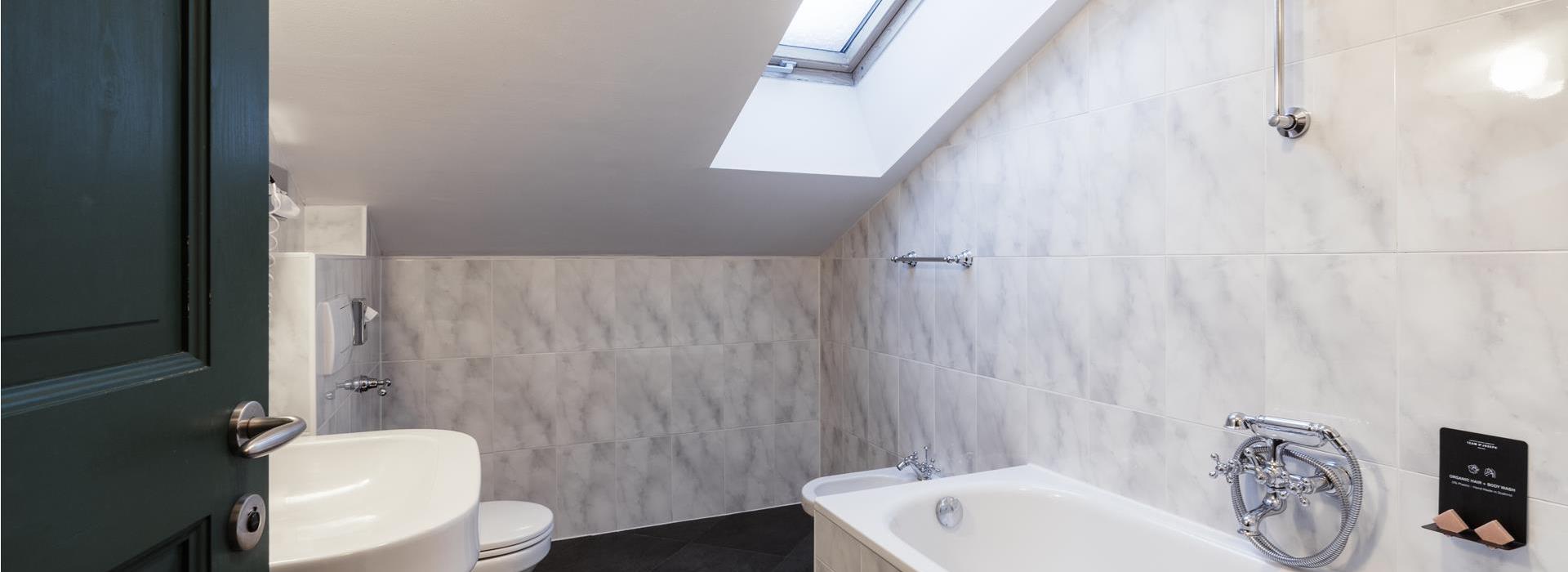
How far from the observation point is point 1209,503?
1.88m

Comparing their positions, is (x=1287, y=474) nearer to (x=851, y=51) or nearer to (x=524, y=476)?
(x=851, y=51)

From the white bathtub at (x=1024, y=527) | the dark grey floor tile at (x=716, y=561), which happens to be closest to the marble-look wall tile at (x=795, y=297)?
the dark grey floor tile at (x=716, y=561)

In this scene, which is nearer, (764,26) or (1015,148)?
(764,26)

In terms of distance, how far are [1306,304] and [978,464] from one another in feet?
4.26

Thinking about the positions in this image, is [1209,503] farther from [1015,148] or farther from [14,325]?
[14,325]

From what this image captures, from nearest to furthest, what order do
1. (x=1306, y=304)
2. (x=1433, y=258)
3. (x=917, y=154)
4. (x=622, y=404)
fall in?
(x=1433, y=258)
(x=1306, y=304)
(x=917, y=154)
(x=622, y=404)

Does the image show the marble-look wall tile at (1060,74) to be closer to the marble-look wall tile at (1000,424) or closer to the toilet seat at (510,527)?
the marble-look wall tile at (1000,424)

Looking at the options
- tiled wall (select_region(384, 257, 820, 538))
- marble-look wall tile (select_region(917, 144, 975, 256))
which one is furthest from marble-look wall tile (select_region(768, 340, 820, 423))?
marble-look wall tile (select_region(917, 144, 975, 256))

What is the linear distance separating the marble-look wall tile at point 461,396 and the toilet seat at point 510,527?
2.28ft

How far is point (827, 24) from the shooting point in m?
2.94

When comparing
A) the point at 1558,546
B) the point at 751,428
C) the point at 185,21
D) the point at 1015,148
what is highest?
the point at 1015,148

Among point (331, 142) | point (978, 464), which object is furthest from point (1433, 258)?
point (331, 142)

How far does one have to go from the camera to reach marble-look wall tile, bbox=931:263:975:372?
274 cm

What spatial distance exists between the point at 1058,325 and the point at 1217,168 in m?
0.67
